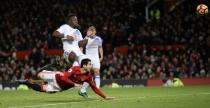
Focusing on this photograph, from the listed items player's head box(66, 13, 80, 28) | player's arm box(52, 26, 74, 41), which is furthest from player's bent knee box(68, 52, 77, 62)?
player's head box(66, 13, 80, 28)

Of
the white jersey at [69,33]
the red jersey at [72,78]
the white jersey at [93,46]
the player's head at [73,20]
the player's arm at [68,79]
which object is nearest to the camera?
the player's arm at [68,79]

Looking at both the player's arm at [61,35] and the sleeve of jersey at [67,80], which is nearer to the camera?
the sleeve of jersey at [67,80]

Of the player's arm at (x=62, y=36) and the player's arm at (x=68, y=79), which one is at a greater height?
the player's arm at (x=62, y=36)

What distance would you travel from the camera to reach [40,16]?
36312 mm

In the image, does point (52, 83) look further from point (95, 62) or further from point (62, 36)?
point (95, 62)

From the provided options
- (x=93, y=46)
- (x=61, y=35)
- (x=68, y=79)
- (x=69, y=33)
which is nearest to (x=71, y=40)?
(x=69, y=33)

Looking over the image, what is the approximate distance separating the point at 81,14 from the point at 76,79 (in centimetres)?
2043

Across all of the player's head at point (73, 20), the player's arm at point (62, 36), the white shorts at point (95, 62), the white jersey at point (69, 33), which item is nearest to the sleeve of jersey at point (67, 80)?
the player's arm at point (62, 36)

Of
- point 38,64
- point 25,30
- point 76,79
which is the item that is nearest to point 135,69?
point 38,64

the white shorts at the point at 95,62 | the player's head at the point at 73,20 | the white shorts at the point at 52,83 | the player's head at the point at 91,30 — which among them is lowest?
the white shorts at the point at 52,83

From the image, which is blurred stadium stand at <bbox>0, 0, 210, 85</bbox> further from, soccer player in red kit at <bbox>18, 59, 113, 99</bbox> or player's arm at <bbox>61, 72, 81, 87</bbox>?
player's arm at <bbox>61, 72, 81, 87</bbox>

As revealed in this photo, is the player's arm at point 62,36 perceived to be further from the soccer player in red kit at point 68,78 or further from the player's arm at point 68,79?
the player's arm at point 68,79

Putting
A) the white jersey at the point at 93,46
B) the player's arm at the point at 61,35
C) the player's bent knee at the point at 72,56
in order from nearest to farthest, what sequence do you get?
the player's arm at the point at 61,35 < the player's bent knee at the point at 72,56 < the white jersey at the point at 93,46

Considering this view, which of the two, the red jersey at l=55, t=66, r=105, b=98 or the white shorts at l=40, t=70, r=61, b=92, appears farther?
the white shorts at l=40, t=70, r=61, b=92
